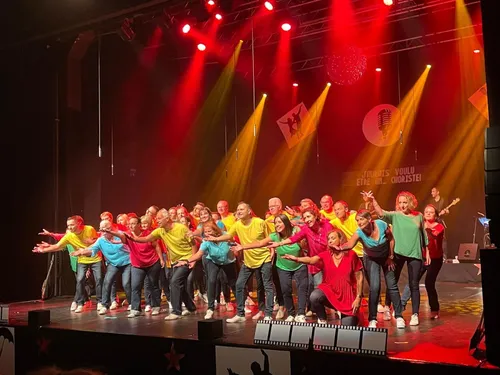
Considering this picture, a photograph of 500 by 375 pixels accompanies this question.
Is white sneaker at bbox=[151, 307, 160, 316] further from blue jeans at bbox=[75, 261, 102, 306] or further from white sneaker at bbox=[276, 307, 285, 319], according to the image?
white sneaker at bbox=[276, 307, 285, 319]

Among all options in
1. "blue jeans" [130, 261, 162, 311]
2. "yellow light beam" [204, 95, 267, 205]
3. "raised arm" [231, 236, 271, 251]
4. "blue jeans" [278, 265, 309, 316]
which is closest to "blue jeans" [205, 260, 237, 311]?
"raised arm" [231, 236, 271, 251]

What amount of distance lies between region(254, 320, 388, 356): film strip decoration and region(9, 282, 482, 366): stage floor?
0.20m

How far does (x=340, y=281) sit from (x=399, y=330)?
88 cm

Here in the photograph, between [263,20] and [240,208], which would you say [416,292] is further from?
[263,20]

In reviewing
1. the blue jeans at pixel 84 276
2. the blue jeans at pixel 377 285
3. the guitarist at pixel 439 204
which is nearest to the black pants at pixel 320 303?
the blue jeans at pixel 377 285

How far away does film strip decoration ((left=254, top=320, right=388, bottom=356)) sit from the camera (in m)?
4.28

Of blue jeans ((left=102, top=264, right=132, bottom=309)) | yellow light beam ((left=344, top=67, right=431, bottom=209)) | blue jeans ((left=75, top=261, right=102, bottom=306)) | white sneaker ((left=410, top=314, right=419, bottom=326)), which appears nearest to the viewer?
white sneaker ((left=410, top=314, right=419, bottom=326))

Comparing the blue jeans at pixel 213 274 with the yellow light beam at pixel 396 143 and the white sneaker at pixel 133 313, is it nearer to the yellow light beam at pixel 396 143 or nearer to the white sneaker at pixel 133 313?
the white sneaker at pixel 133 313

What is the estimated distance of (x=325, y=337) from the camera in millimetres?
4469

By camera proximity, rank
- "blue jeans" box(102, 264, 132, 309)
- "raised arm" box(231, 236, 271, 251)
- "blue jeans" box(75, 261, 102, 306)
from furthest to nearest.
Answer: "blue jeans" box(75, 261, 102, 306) → "blue jeans" box(102, 264, 132, 309) → "raised arm" box(231, 236, 271, 251)

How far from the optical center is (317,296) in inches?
221

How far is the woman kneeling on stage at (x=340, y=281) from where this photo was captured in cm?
550

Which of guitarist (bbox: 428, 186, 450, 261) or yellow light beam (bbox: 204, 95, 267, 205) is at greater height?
yellow light beam (bbox: 204, 95, 267, 205)

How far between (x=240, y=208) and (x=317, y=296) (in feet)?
5.58
